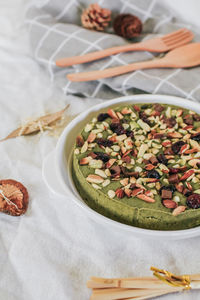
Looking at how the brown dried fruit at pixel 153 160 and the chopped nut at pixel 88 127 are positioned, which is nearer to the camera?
the brown dried fruit at pixel 153 160

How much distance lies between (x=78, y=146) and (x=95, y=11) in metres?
0.71

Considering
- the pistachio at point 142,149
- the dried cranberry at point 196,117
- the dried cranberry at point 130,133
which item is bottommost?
the dried cranberry at point 130,133

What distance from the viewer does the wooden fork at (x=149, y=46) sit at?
1241mm

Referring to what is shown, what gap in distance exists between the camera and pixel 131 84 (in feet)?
3.85

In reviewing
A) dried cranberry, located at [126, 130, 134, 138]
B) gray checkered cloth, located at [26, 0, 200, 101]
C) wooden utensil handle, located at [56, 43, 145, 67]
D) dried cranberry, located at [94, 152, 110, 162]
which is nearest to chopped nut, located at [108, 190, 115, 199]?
dried cranberry, located at [94, 152, 110, 162]

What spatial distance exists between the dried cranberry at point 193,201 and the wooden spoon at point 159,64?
558 mm

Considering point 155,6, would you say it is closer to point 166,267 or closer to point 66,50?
point 66,50

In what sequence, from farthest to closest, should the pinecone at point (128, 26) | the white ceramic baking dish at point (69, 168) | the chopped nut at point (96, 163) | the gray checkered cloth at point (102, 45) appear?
the pinecone at point (128, 26), the gray checkered cloth at point (102, 45), the chopped nut at point (96, 163), the white ceramic baking dish at point (69, 168)

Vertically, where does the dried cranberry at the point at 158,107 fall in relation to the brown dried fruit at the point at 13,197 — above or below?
above

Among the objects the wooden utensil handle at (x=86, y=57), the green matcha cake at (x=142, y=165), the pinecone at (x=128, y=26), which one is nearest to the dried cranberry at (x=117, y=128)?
the green matcha cake at (x=142, y=165)

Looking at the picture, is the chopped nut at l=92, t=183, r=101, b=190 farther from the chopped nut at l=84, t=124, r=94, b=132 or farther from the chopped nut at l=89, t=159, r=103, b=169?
the chopped nut at l=84, t=124, r=94, b=132

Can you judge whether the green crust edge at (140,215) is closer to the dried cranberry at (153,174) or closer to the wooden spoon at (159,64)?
the dried cranberry at (153,174)

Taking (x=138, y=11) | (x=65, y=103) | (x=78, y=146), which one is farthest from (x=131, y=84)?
(x=138, y=11)

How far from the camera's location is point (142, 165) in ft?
2.87
